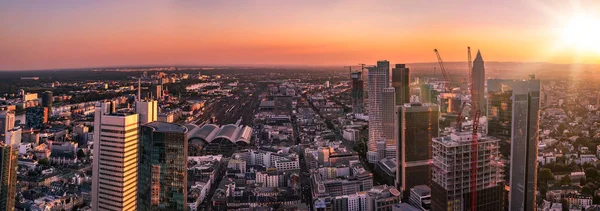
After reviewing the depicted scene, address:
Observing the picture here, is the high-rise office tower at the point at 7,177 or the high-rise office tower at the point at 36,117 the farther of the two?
the high-rise office tower at the point at 36,117

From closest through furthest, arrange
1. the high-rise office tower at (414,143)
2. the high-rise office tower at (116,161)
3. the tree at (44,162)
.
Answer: the high-rise office tower at (116,161)
the high-rise office tower at (414,143)
the tree at (44,162)

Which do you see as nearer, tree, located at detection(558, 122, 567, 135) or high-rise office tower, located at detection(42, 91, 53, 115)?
tree, located at detection(558, 122, 567, 135)

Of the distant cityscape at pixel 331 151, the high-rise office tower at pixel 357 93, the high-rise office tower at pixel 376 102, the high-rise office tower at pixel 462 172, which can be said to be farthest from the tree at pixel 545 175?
the high-rise office tower at pixel 357 93

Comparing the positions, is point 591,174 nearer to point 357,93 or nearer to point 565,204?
point 565,204

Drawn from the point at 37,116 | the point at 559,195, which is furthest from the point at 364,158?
the point at 37,116

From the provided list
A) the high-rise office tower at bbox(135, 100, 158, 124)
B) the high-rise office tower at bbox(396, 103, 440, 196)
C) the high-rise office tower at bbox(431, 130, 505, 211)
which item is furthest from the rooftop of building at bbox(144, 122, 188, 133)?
the high-rise office tower at bbox(396, 103, 440, 196)

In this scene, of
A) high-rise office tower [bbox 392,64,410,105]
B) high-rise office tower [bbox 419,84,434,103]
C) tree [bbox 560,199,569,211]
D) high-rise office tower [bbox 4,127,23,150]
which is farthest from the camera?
high-rise office tower [bbox 419,84,434,103]

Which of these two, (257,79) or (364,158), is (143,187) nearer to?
(364,158)

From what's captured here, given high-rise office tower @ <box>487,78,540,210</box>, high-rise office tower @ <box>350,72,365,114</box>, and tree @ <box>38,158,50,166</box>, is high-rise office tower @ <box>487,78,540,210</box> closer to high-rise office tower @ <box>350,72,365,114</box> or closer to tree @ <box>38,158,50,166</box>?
tree @ <box>38,158,50,166</box>

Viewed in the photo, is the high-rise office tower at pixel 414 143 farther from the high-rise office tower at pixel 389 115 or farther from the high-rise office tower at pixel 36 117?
the high-rise office tower at pixel 36 117
